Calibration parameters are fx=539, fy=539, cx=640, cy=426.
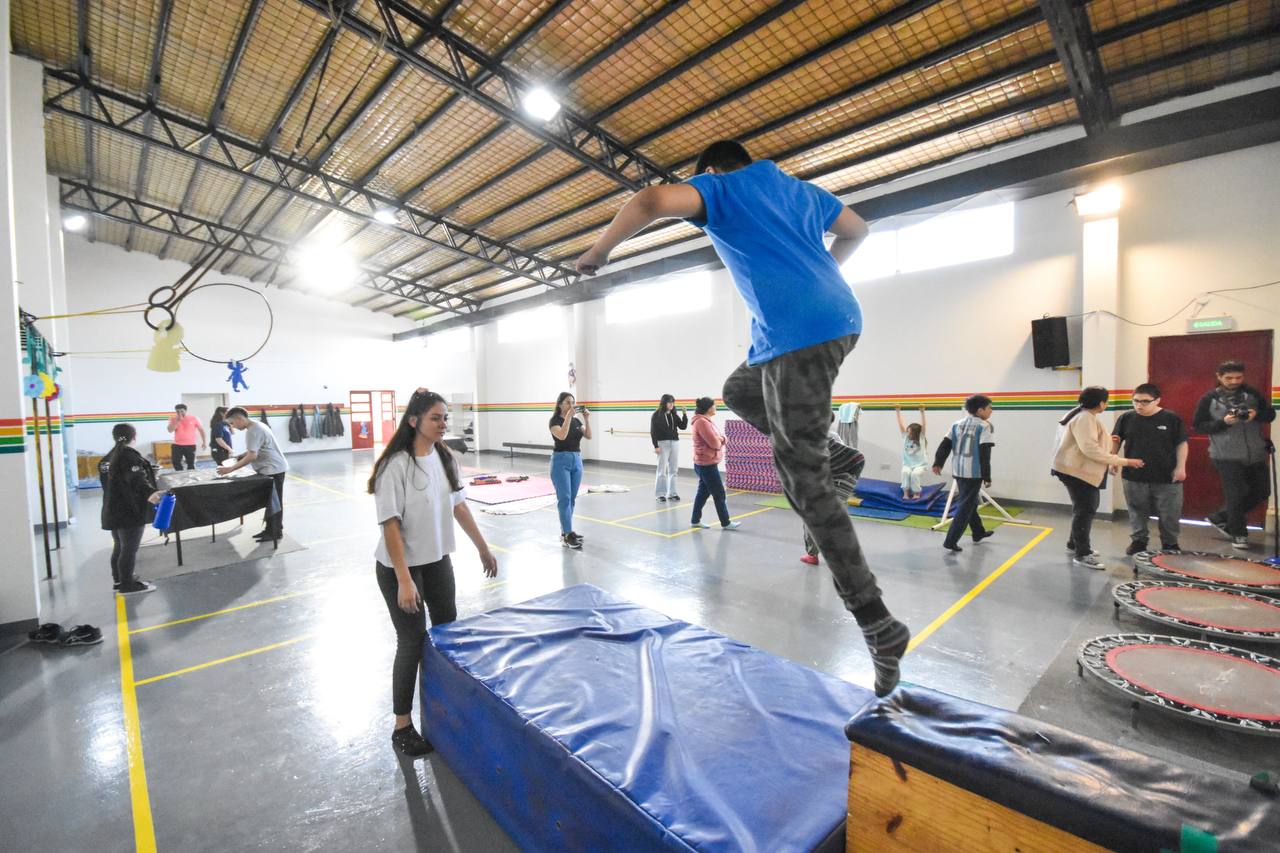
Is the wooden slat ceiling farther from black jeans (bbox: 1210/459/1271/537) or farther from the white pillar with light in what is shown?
black jeans (bbox: 1210/459/1271/537)

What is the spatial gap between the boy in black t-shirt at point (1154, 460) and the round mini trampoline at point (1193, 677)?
2733 millimetres

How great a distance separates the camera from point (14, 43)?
7.93 meters

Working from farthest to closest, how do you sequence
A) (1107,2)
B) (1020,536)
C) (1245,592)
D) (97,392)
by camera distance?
(97,392) → (1020,536) → (1107,2) → (1245,592)

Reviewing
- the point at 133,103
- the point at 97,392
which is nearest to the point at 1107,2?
the point at 133,103

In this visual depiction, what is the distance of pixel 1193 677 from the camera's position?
9.62ft

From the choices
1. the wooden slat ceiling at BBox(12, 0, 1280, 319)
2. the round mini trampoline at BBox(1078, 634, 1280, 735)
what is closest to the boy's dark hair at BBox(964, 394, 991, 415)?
the round mini trampoline at BBox(1078, 634, 1280, 735)

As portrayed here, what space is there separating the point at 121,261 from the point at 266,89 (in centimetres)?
1269

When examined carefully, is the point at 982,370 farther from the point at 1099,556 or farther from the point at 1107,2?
the point at 1107,2

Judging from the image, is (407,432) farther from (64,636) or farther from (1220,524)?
(1220,524)

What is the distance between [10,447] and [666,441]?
23.9ft

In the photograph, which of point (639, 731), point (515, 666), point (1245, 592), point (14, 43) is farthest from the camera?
point (14, 43)

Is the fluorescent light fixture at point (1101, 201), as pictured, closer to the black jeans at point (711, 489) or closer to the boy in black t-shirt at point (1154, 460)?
the boy in black t-shirt at point (1154, 460)

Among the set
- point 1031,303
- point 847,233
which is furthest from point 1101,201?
point 847,233

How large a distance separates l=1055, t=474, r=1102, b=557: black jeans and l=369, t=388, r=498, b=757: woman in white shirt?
5.68m
